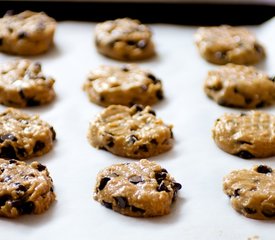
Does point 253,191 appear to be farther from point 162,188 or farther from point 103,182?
point 103,182

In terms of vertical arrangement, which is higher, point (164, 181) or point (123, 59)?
point (164, 181)

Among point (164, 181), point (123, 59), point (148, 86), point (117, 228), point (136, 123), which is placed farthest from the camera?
point (123, 59)

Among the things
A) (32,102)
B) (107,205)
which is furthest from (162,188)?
(32,102)

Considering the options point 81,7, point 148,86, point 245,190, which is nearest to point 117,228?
point 245,190

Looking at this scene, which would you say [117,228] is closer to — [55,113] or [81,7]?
[55,113]

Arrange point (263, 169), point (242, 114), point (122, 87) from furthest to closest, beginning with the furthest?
point (122, 87) → point (242, 114) → point (263, 169)
